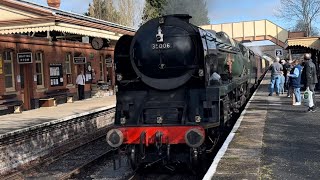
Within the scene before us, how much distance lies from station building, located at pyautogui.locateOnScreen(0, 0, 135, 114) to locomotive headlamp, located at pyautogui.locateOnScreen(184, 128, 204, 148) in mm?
7158

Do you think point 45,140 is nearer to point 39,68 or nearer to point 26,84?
point 26,84

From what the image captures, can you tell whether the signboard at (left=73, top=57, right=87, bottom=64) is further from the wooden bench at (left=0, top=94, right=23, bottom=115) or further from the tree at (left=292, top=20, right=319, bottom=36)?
the tree at (left=292, top=20, right=319, bottom=36)

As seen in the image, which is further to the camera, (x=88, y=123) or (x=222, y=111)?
(x=88, y=123)

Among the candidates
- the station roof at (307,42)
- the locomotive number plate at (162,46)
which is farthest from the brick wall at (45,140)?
the station roof at (307,42)

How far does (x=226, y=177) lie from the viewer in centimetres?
514

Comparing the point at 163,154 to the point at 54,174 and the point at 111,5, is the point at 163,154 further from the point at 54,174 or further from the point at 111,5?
the point at 111,5

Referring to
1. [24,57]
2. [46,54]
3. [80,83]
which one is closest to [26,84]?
[24,57]

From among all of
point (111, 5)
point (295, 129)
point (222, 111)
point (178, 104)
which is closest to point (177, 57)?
point (178, 104)

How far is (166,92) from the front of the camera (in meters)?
7.34

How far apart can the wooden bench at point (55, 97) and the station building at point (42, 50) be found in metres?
0.06

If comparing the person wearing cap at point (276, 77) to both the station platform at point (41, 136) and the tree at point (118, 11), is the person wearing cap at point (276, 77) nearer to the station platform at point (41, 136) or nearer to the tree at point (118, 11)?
the station platform at point (41, 136)

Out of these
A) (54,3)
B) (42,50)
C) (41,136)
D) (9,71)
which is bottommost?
(41,136)

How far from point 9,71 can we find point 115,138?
9760 mm

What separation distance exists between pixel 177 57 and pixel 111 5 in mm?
34599
